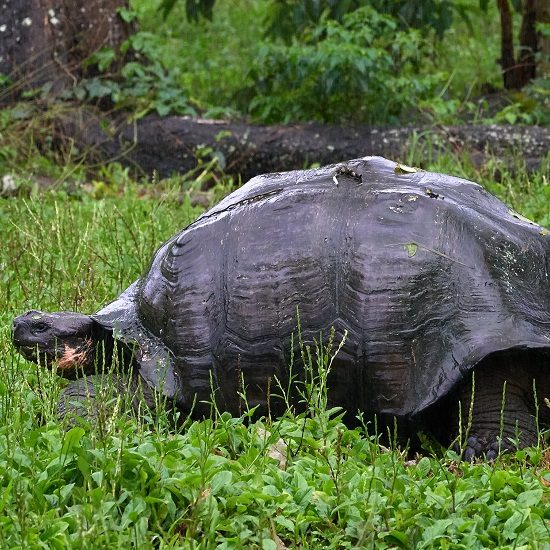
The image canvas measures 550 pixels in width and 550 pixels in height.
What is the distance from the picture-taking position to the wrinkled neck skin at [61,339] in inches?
176

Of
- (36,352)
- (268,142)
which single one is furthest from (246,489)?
(268,142)

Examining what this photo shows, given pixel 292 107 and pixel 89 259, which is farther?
pixel 292 107

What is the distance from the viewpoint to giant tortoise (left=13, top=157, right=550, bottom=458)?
4.18m

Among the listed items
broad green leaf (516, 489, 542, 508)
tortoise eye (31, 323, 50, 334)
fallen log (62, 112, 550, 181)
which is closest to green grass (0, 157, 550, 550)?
broad green leaf (516, 489, 542, 508)

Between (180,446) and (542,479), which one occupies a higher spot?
(180,446)

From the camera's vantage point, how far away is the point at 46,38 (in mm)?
10062

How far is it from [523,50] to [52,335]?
25.3 feet

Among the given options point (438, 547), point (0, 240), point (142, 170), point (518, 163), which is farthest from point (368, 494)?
point (142, 170)

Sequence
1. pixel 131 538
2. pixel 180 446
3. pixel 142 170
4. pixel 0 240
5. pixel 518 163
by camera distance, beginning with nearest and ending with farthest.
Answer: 1. pixel 131 538
2. pixel 180 446
3. pixel 0 240
4. pixel 518 163
5. pixel 142 170

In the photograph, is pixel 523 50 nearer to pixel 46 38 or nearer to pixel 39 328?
pixel 46 38

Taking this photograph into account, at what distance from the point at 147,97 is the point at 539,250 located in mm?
6347

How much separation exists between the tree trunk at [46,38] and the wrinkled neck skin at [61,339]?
19.2ft

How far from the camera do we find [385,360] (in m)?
4.20

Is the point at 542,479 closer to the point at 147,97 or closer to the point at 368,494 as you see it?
the point at 368,494
